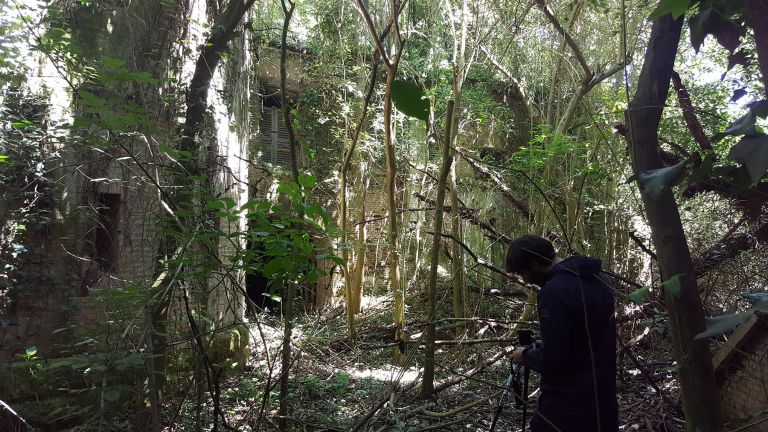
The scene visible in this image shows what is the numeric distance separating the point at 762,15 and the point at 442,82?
963 cm

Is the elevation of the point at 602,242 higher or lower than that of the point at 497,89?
lower

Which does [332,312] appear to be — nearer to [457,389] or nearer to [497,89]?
[457,389]

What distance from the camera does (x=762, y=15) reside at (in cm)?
129

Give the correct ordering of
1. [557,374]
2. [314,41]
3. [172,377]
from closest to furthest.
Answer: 1. [557,374]
2. [172,377]
3. [314,41]

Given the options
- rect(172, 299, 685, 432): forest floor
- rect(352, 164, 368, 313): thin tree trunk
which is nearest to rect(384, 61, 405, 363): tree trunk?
rect(172, 299, 685, 432): forest floor

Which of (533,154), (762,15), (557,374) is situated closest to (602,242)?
(533,154)

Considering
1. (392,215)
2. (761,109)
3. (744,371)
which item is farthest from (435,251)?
(761,109)

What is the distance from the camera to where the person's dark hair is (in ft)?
8.45

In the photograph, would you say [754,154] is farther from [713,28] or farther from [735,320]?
[713,28]

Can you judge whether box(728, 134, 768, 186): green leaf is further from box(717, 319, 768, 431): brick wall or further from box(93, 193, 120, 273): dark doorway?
box(93, 193, 120, 273): dark doorway

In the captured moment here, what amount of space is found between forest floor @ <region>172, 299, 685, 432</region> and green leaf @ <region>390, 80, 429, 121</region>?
5.37 feet

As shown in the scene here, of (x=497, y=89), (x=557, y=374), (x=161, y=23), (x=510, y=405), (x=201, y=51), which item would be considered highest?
(x=497, y=89)

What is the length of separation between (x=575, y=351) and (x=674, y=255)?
83cm

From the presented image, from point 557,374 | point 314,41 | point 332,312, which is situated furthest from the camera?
point 314,41
